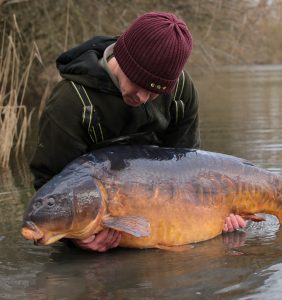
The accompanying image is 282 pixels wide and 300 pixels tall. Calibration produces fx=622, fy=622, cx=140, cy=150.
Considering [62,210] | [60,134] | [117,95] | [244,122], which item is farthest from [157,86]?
[244,122]

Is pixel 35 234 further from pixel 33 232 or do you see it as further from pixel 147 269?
pixel 147 269

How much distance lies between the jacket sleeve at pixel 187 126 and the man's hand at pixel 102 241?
2.63ft

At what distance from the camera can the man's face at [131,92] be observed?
9.54 ft

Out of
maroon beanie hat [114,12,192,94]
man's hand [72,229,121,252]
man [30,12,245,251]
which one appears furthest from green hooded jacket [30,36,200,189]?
man's hand [72,229,121,252]

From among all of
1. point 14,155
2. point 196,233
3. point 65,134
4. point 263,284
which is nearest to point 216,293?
point 263,284

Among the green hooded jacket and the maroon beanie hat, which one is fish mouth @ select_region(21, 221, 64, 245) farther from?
the maroon beanie hat

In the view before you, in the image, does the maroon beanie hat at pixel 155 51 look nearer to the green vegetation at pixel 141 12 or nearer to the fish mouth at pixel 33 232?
the fish mouth at pixel 33 232

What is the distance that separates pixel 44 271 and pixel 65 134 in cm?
67

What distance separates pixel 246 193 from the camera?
10.5 feet

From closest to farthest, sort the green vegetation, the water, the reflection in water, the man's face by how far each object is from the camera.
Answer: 1. the water
2. the man's face
3. the reflection in water
4. the green vegetation

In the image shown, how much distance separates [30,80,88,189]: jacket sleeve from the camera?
10.2ft

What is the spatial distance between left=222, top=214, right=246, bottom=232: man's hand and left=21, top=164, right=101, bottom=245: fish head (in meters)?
0.75

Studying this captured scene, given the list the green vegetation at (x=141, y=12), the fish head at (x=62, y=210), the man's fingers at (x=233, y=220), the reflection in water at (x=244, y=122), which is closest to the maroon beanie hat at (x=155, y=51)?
the fish head at (x=62, y=210)

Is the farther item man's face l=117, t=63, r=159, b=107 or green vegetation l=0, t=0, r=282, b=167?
green vegetation l=0, t=0, r=282, b=167
